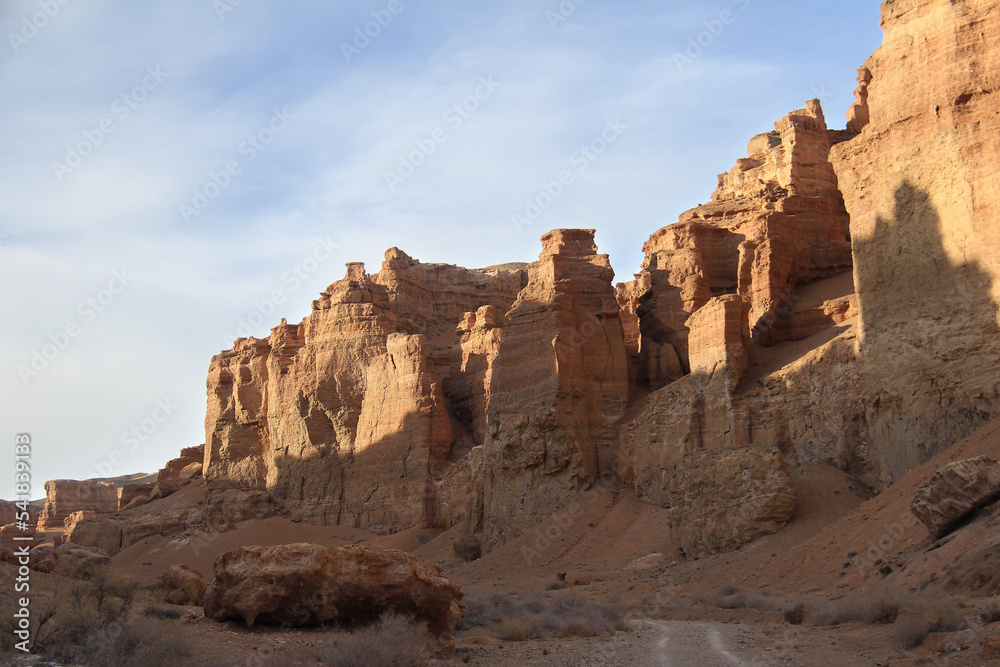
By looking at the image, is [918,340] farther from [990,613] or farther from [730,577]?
[990,613]

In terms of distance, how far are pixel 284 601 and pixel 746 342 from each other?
2325 cm

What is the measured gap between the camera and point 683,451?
107ft

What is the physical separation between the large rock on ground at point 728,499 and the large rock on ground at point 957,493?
7710mm

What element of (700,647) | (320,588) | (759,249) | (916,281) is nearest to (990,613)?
(700,647)

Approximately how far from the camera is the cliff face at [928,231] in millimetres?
23656

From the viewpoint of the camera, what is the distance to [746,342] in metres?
33.0

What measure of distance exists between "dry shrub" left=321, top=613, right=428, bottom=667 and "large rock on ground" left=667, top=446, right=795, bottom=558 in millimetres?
15735

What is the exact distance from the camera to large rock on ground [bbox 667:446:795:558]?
84.5 feet

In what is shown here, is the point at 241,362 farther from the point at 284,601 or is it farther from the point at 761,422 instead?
the point at 284,601

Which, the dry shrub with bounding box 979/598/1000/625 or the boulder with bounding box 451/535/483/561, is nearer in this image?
the dry shrub with bounding box 979/598/1000/625

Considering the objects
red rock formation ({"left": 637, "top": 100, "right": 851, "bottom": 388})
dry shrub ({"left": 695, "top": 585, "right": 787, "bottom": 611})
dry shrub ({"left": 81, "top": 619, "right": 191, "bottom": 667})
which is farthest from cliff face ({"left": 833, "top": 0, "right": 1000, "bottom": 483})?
dry shrub ({"left": 81, "top": 619, "right": 191, "bottom": 667})

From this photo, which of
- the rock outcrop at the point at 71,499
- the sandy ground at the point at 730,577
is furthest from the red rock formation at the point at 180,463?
the sandy ground at the point at 730,577

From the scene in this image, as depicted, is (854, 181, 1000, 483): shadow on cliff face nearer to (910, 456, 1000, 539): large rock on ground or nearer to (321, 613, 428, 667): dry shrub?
(910, 456, 1000, 539): large rock on ground

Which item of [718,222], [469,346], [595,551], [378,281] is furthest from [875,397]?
[378,281]
